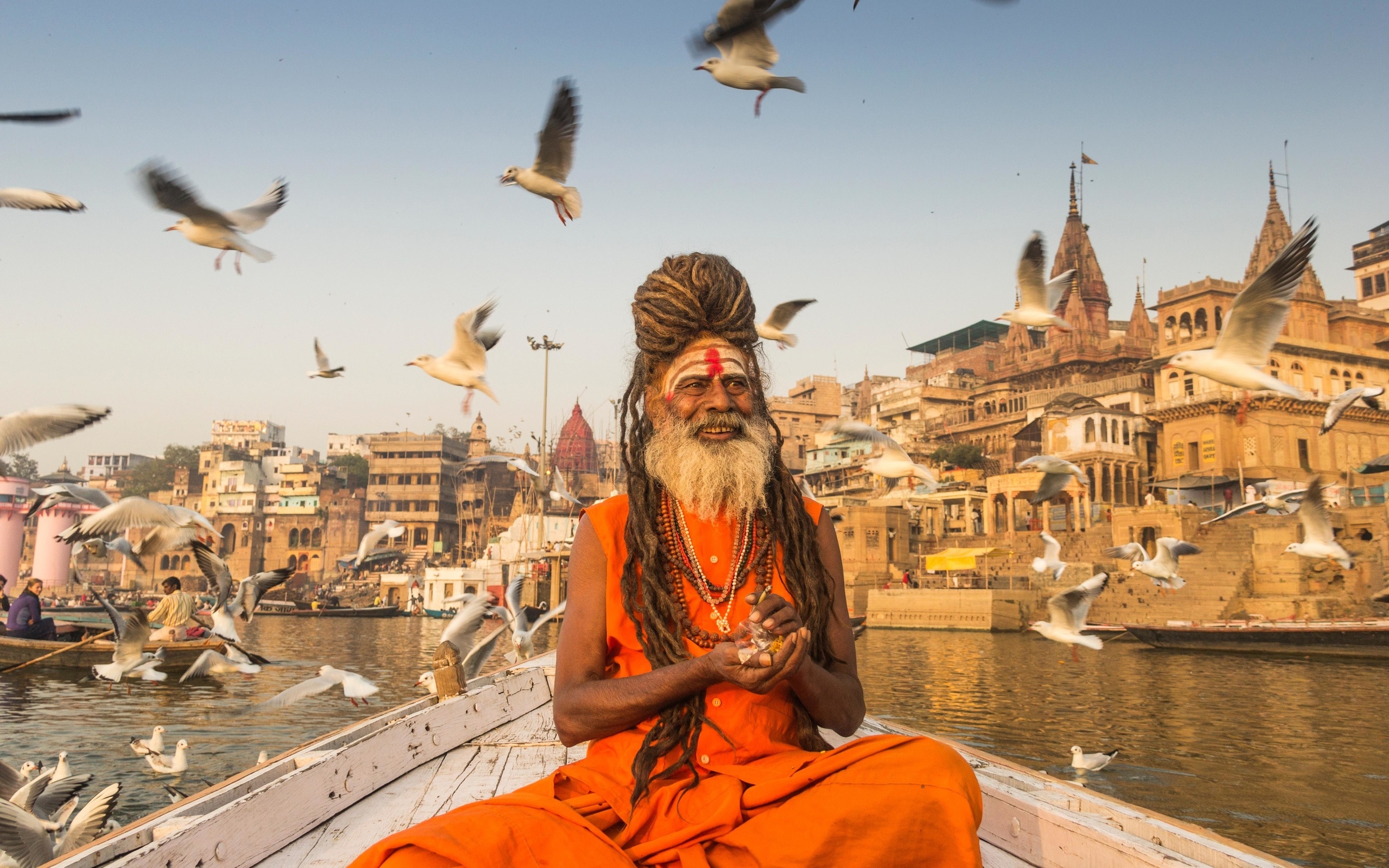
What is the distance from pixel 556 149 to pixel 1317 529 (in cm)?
1335

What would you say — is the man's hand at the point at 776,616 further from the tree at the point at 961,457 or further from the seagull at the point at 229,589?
the tree at the point at 961,457

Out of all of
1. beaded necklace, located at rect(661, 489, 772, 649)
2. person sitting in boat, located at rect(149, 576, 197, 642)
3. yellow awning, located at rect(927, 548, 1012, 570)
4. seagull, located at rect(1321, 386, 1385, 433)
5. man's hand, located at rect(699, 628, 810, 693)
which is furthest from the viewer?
yellow awning, located at rect(927, 548, 1012, 570)

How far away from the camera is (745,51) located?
587cm

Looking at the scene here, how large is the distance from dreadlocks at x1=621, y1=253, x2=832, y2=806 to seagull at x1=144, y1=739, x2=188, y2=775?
25.6 feet

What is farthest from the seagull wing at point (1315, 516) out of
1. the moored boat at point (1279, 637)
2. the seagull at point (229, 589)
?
the seagull at point (229, 589)

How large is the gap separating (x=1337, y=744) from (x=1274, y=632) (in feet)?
38.2

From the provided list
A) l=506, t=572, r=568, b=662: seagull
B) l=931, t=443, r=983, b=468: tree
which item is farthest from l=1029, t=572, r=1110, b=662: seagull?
l=931, t=443, r=983, b=468: tree

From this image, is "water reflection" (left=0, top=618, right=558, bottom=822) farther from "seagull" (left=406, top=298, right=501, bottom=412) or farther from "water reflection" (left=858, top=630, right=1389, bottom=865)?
"water reflection" (left=858, top=630, right=1389, bottom=865)

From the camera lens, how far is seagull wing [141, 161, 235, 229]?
642 cm

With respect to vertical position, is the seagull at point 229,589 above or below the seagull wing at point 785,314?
below

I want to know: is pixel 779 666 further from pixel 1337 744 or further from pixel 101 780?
pixel 1337 744

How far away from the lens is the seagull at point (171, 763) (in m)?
8.53

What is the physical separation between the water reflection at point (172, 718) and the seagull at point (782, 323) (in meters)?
6.04

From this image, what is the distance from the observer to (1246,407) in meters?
44.2
